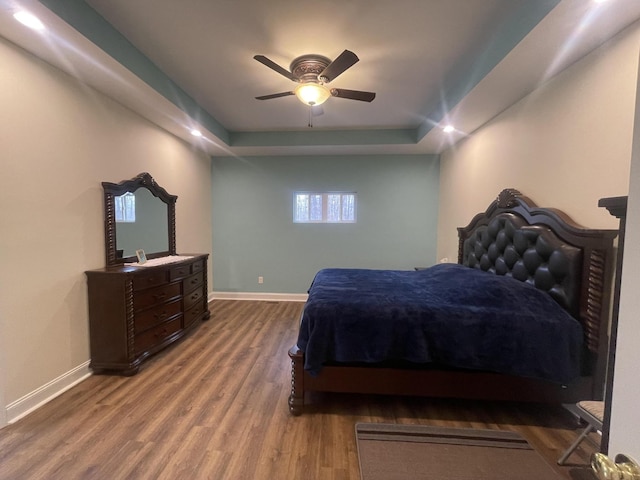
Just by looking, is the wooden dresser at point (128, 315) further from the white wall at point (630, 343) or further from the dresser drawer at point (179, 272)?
the white wall at point (630, 343)

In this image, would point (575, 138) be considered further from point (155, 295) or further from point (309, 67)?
point (155, 295)

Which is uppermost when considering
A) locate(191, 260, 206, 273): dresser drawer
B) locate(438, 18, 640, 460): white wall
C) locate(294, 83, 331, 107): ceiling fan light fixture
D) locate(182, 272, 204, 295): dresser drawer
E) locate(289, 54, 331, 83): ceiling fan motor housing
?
locate(289, 54, 331, 83): ceiling fan motor housing

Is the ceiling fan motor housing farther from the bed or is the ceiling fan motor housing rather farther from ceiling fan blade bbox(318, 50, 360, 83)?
the bed

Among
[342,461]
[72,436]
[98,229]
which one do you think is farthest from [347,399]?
[98,229]

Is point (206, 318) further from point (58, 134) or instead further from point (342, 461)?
point (342, 461)

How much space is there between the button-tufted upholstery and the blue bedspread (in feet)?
0.49

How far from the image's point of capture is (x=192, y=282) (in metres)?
3.35

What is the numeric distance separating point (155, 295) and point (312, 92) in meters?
2.31

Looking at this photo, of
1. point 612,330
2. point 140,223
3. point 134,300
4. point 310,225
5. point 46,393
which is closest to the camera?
point 612,330

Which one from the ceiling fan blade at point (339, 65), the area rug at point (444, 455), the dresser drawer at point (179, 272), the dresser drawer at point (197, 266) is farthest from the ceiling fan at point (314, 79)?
the area rug at point (444, 455)

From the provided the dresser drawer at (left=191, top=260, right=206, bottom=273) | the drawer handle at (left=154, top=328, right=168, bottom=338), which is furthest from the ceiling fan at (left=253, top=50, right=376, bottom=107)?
the drawer handle at (left=154, top=328, right=168, bottom=338)

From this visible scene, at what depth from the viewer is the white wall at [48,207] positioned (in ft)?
5.98

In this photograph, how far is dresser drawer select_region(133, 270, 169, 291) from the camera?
8.06 ft

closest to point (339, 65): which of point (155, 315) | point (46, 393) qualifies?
point (155, 315)
